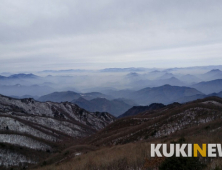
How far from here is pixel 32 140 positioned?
43844 millimetres

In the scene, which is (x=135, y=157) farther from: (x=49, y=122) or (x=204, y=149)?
(x=49, y=122)

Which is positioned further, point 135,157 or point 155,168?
point 135,157

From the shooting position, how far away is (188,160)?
267 inches

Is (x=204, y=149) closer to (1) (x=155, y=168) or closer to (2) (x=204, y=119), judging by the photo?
(1) (x=155, y=168)

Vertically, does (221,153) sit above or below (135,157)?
above

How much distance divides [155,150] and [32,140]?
135ft

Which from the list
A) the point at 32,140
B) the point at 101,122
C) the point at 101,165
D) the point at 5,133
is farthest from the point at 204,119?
the point at 101,122

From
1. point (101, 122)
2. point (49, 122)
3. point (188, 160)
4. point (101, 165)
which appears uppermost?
point (188, 160)

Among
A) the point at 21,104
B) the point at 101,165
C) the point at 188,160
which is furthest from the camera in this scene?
the point at 21,104

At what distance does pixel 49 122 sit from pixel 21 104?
3033 centimetres

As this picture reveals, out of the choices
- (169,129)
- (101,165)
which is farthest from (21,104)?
(101,165)

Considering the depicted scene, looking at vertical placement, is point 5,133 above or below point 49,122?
above

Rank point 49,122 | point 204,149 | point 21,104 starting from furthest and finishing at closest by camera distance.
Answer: point 21,104
point 49,122
point 204,149

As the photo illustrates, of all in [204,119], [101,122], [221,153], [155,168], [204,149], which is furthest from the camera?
[101,122]
